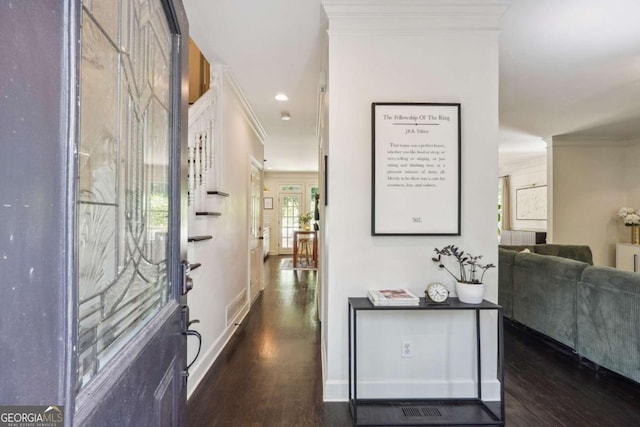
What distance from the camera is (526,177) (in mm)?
6938

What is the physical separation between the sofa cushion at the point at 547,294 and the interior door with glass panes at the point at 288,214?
7.01 m


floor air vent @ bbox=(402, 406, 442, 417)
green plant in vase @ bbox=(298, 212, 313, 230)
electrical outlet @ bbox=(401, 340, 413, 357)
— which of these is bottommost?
floor air vent @ bbox=(402, 406, 442, 417)

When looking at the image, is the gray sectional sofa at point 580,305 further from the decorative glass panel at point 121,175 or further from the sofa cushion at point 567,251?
the decorative glass panel at point 121,175

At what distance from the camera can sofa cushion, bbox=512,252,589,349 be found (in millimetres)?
2531

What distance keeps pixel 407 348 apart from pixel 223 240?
1.82m

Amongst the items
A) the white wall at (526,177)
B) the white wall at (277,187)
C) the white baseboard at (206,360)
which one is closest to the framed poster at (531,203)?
the white wall at (526,177)

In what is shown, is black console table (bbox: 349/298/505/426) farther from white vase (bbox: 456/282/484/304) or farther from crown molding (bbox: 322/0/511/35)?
crown molding (bbox: 322/0/511/35)

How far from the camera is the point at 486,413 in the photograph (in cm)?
185

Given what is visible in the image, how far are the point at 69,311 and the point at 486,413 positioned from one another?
2.24 metres

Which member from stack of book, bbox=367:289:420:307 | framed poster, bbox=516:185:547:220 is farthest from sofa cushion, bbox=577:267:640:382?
framed poster, bbox=516:185:547:220

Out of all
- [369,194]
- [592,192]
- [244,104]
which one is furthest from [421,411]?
[592,192]

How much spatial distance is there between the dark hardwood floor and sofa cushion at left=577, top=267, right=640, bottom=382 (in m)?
0.16

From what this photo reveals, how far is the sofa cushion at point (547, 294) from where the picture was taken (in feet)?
8.30

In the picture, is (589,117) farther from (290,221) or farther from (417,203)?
(290,221)
